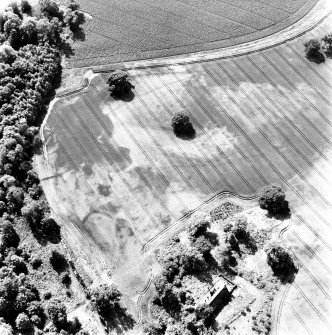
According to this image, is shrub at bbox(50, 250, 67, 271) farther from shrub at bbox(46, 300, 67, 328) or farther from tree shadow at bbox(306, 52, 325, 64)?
tree shadow at bbox(306, 52, 325, 64)

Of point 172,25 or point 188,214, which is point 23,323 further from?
point 172,25

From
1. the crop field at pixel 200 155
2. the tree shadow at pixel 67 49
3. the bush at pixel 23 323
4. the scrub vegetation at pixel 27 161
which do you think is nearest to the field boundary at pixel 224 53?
the crop field at pixel 200 155

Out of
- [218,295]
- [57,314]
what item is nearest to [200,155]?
[218,295]

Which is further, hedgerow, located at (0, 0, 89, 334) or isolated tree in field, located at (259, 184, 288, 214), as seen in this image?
isolated tree in field, located at (259, 184, 288, 214)

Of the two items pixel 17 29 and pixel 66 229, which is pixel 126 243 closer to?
pixel 66 229

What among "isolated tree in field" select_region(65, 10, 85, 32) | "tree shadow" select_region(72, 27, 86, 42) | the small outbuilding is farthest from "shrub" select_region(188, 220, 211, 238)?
"isolated tree in field" select_region(65, 10, 85, 32)

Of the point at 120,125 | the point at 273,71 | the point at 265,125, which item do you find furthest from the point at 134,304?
the point at 273,71
